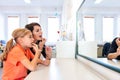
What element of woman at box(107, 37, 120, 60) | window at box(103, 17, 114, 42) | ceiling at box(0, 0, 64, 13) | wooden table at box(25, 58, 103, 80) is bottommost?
wooden table at box(25, 58, 103, 80)

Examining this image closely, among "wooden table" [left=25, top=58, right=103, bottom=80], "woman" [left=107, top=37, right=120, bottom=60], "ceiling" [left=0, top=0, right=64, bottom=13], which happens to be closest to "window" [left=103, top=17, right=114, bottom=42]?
"woman" [left=107, top=37, right=120, bottom=60]

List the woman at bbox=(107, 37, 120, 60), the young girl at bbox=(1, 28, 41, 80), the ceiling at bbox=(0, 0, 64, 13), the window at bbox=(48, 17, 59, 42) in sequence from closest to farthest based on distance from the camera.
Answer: the woman at bbox=(107, 37, 120, 60) → the young girl at bbox=(1, 28, 41, 80) → the ceiling at bbox=(0, 0, 64, 13) → the window at bbox=(48, 17, 59, 42)

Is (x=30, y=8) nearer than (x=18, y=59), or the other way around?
(x=18, y=59)

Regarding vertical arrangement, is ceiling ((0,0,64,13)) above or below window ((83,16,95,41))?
above

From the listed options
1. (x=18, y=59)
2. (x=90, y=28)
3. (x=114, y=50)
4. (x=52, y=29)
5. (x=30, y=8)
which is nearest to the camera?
(x=114, y=50)

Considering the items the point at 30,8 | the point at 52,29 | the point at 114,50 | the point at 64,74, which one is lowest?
the point at 64,74

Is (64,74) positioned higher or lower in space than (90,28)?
lower

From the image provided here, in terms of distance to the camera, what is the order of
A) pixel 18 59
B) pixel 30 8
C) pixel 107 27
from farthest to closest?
1. pixel 30 8
2. pixel 18 59
3. pixel 107 27

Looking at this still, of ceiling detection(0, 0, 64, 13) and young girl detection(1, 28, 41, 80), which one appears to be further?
ceiling detection(0, 0, 64, 13)

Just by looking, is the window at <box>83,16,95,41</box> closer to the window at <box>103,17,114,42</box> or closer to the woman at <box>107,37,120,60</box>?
the window at <box>103,17,114,42</box>

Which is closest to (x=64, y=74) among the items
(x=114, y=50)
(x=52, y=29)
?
(x=114, y=50)

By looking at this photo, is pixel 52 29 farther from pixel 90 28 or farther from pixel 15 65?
pixel 15 65

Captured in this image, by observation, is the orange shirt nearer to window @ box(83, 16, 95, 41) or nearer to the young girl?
the young girl

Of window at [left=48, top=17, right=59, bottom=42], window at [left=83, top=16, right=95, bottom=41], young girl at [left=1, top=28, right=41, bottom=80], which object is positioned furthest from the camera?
window at [left=48, top=17, right=59, bottom=42]
